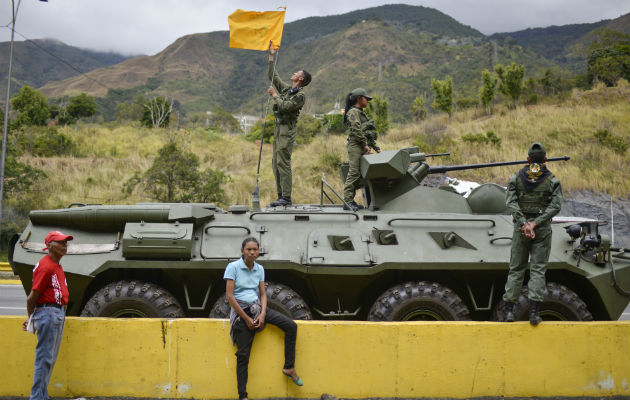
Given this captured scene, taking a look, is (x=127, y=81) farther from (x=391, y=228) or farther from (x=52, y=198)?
(x=391, y=228)

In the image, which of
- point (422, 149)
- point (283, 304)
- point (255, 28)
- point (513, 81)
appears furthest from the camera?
point (513, 81)

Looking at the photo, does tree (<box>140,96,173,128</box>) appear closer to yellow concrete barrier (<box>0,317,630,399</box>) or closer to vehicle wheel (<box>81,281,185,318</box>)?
vehicle wheel (<box>81,281,185,318</box>)

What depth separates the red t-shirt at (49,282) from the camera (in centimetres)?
460

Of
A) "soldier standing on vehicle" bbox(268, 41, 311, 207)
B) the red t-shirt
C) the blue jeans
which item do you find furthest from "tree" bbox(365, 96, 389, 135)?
the blue jeans

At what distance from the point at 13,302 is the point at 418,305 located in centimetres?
888

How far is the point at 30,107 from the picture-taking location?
3225 cm

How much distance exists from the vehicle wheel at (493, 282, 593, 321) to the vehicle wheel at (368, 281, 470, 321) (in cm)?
50

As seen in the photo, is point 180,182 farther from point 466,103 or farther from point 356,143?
point 466,103

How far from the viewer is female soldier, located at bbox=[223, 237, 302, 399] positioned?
5.05 metres

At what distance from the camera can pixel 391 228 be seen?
6637mm

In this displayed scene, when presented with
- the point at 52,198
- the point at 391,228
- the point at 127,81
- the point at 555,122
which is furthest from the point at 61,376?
the point at 127,81

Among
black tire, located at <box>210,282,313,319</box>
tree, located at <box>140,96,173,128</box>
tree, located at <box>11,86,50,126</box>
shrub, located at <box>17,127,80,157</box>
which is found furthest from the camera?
tree, located at <box>140,96,173,128</box>

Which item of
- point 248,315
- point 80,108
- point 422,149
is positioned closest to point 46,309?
point 248,315

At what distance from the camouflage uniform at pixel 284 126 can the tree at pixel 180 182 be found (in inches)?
400
